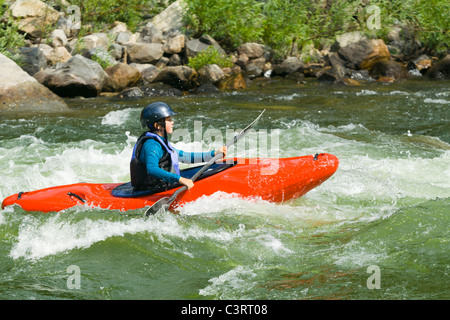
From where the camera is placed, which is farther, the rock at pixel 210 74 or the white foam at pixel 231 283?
the rock at pixel 210 74

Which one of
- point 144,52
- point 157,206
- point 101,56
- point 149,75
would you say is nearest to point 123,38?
point 144,52

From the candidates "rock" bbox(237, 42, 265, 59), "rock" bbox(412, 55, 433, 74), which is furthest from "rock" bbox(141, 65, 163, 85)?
"rock" bbox(412, 55, 433, 74)

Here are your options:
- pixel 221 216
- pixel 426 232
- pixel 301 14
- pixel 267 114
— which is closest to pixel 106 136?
pixel 267 114

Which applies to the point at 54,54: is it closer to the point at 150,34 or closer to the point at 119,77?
the point at 119,77

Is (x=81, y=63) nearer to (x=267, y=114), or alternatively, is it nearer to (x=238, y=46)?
(x=267, y=114)

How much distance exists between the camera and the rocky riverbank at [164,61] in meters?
10.8

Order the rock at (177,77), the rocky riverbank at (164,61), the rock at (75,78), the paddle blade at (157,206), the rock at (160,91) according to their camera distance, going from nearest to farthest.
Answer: the paddle blade at (157,206), the rock at (75,78), the rocky riverbank at (164,61), the rock at (160,91), the rock at (177,77)

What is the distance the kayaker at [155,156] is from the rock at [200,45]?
8.90 metres

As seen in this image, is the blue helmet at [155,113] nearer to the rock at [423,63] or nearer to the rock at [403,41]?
the rock at [423,63]

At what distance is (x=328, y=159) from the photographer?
4562 millimetres

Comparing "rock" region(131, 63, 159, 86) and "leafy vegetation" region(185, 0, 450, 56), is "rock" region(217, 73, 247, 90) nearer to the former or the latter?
"rock" region(131, 63, 159, 86)

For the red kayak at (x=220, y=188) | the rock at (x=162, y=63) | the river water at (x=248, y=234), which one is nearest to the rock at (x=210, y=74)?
the rock at (x=162, y=63)

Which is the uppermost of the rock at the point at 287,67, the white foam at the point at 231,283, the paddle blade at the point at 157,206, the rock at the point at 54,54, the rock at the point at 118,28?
the rock at the point at 118,28

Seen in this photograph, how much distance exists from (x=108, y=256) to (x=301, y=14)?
1276 centimetres
